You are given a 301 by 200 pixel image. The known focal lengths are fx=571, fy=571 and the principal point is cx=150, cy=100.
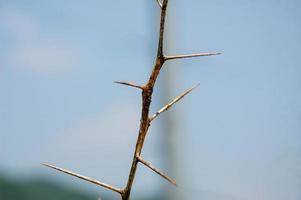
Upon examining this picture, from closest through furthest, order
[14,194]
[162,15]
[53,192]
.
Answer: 1. [162,15]
2. [53,192]
3. [14,194]

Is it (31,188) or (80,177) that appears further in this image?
(31,188)

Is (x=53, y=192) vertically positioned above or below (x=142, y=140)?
below

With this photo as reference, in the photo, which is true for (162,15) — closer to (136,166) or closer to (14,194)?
(136,166)

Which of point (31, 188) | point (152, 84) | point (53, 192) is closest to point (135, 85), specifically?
point (152, 84)

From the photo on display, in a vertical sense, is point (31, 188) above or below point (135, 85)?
below

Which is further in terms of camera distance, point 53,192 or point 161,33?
point 53,192

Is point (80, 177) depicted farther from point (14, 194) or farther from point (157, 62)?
point (14, 194)

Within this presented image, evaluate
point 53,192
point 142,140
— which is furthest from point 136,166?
point 53,192

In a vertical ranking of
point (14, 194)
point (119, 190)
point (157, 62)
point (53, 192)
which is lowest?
point (14, 194)

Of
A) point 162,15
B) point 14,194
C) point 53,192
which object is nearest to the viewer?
point 162,15
